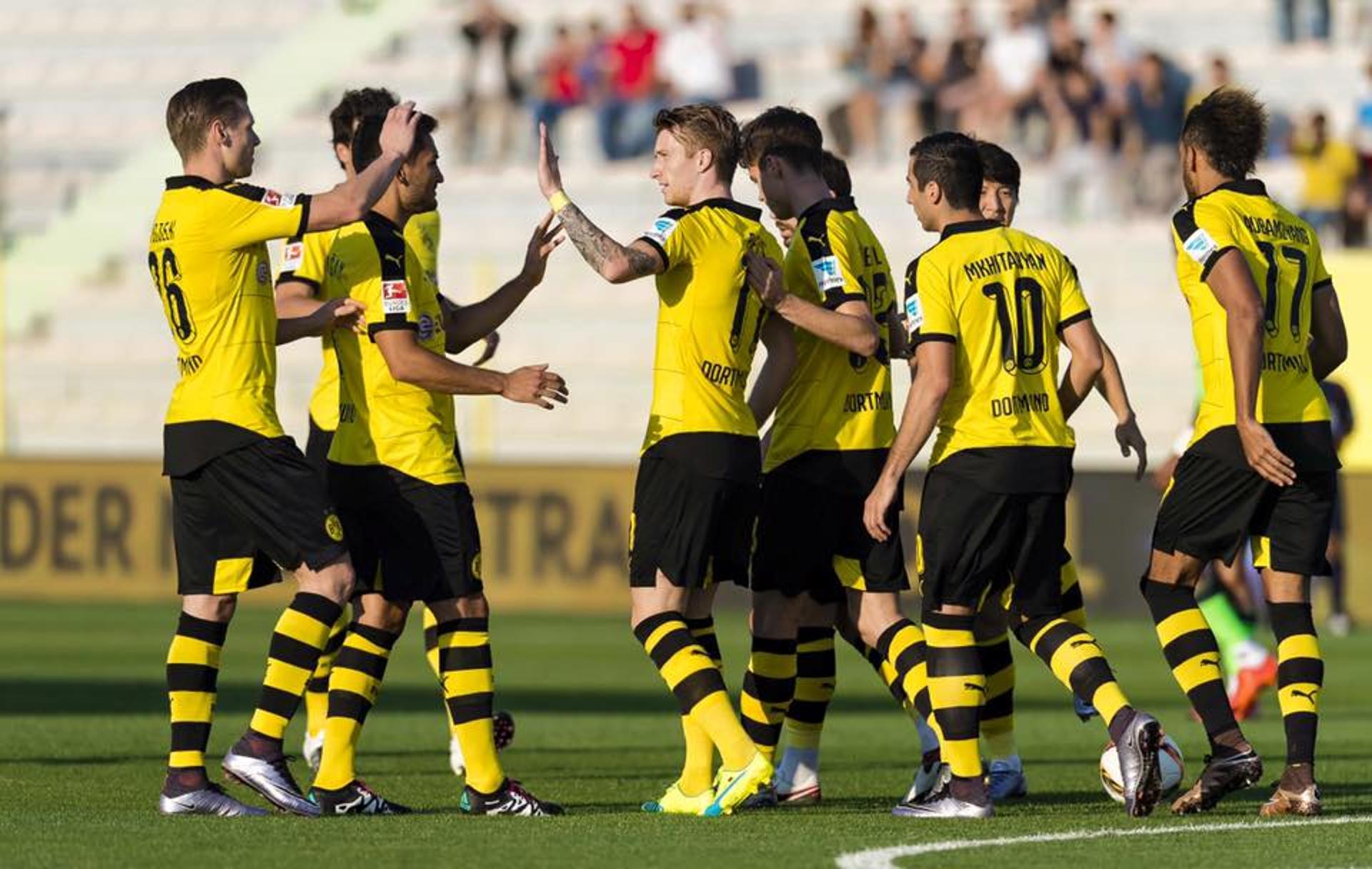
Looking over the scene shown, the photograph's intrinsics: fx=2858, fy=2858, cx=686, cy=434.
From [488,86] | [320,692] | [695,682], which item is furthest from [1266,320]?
[488,86]

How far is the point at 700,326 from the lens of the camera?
30.8ft

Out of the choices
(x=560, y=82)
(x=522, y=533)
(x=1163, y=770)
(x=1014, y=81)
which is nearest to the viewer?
(x=1163, y=770)

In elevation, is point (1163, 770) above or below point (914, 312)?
below

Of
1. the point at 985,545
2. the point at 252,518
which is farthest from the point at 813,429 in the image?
the point at 252,518

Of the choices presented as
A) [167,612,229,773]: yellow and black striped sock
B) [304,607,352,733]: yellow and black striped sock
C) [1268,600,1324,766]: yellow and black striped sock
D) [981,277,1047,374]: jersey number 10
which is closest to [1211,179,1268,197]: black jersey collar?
[981,277,1047,374]: jersey number 10

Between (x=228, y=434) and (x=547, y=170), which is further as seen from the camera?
(x=547, y=170)

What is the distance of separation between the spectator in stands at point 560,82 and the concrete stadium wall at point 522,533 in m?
7.32

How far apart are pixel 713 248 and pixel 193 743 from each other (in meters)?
2.34

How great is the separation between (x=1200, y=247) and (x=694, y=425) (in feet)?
5.76

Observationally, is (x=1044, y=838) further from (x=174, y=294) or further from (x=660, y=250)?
(x=174, y=294)

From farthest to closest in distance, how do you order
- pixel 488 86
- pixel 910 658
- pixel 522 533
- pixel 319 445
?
pixel 488 86 → pixel 522 533 → pixel 319 445 → pixel 910 658

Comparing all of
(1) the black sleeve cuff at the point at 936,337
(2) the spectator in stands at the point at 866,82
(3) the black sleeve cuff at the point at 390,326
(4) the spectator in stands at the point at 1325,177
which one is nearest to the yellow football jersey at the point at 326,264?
(3) the black sleeve cuff at the point at 390,326

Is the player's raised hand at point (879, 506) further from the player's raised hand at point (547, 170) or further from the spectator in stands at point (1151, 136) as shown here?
the spectator in stands at point (1151, 136)

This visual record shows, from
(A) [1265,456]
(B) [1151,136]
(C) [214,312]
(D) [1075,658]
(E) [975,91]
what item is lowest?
(D) [1075,658]
